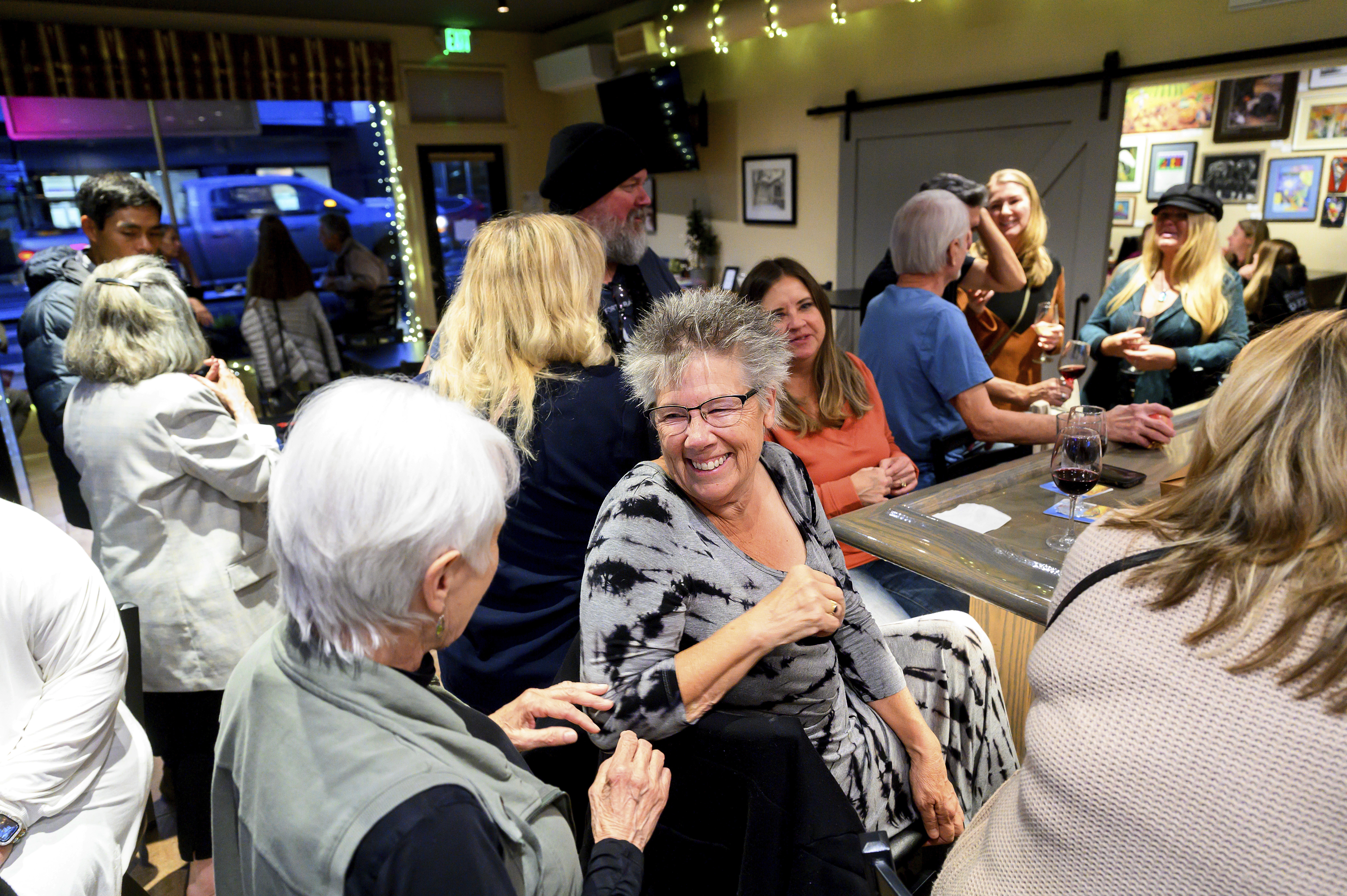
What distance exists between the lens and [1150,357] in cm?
301

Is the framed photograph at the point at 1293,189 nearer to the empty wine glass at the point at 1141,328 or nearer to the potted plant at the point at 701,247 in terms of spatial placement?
the empty wine glass at the point at 1141,328

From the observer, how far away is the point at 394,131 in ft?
23.0

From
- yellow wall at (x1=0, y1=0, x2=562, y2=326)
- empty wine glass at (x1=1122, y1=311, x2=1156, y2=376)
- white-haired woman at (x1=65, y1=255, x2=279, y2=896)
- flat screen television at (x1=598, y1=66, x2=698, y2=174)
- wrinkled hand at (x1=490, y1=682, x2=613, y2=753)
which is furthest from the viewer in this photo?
flat screen television at (x1=598, y1=66, x2=698, y2=174)

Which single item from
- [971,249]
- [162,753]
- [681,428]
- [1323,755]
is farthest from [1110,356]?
[162,753]

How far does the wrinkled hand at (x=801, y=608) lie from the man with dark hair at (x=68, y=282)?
218 cm

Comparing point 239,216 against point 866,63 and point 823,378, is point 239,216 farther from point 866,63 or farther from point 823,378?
point 823,378

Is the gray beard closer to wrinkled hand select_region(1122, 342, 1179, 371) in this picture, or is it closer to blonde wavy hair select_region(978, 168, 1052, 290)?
blonde wavy hair select_region(978, 168, 1052, 290)

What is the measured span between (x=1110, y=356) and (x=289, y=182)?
6.51 metres

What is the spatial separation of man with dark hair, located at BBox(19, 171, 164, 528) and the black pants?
72 cm

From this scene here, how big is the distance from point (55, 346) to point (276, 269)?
3362 mm

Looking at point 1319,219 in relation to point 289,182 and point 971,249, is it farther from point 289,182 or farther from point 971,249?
point 289,182

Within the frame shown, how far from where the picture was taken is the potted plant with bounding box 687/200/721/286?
261 inches

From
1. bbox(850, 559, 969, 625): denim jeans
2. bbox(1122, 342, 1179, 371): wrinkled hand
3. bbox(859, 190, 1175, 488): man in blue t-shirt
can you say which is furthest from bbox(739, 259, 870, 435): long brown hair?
bbox(1122, 342, 1179, 371): wrinkled hand

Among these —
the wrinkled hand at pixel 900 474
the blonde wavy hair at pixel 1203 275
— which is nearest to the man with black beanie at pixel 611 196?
the wrinkled hand at pixel 900 474
